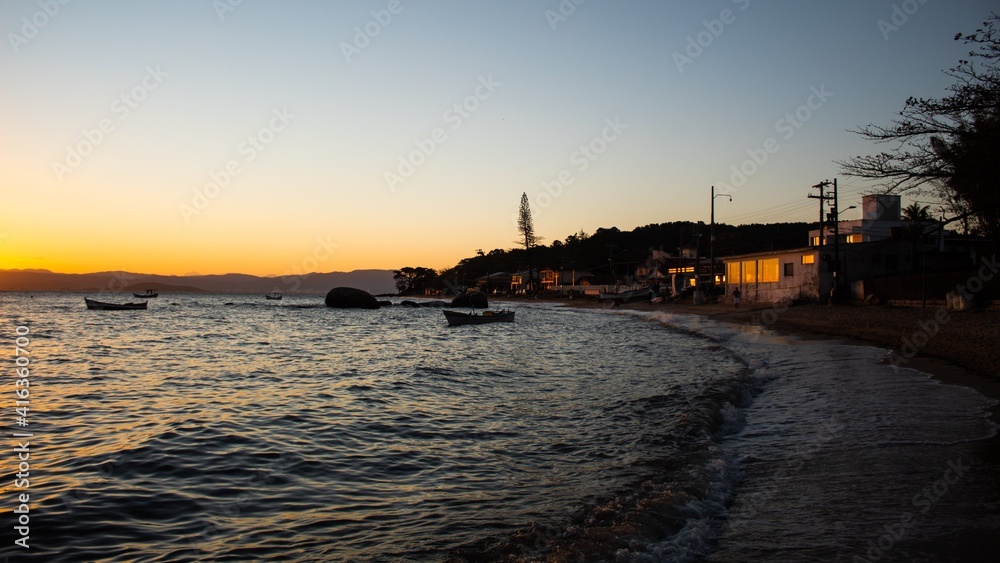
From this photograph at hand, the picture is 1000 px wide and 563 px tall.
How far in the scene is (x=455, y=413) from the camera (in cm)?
1355

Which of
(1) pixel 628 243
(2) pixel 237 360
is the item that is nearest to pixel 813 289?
(2) pixel 237 360

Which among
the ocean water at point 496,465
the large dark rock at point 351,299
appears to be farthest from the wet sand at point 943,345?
the large dark rock at point 351,299

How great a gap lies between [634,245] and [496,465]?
167468mm

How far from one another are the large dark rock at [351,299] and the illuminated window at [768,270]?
52.7 meters

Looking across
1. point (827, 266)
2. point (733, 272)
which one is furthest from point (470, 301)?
point (827, 266)

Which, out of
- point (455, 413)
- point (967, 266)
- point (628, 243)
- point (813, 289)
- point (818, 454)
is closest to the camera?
point (818, 454)

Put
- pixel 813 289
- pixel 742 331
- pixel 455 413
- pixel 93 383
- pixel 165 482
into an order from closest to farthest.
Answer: pixel 165 482
pixel 455 413
pixel 93 383
pixel 742 331
pixel 813 289

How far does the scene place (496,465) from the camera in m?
9.24

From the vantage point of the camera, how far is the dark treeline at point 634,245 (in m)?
112

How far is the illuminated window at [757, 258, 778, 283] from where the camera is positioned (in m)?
51.9

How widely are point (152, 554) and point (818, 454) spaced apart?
8.55 meters

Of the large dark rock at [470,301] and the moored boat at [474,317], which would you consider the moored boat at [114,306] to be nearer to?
the large dark rock at [470,301]

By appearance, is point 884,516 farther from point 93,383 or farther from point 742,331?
point 742,331

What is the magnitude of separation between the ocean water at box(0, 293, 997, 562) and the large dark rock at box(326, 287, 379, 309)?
68.8m
